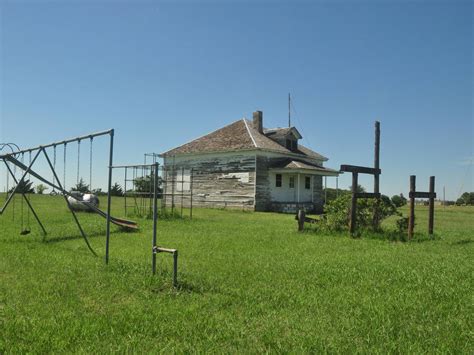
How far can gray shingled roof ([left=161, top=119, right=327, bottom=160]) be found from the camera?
30.0 m

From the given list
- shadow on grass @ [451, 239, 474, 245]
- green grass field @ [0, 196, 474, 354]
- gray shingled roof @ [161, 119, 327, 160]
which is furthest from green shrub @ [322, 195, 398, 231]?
gray shingled roof @ [161, 119, 327, 160]

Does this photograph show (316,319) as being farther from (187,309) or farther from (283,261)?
(283,261)

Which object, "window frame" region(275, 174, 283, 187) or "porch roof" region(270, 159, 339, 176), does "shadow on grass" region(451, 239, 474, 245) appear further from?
"window frame" region(275, 174, 283, 187)

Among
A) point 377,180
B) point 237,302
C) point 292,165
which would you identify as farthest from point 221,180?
point 237,302

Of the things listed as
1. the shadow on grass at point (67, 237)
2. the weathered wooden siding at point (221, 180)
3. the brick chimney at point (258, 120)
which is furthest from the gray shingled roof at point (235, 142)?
the shadow on grass at point (67, 237)

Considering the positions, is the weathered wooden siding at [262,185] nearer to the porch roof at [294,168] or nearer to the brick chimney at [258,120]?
the porch roof at [294,168]

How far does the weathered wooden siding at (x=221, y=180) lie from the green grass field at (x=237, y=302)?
19.9 metres

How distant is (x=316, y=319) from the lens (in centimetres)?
456

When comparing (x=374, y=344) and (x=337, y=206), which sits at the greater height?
(x=337, y=206)

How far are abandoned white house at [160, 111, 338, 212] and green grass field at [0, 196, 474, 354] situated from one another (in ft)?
64.0

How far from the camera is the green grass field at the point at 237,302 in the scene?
155 inches

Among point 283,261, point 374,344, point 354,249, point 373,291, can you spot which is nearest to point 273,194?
point 354,249

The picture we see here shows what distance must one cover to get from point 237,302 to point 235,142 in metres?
26.2

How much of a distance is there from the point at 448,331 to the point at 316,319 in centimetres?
132
